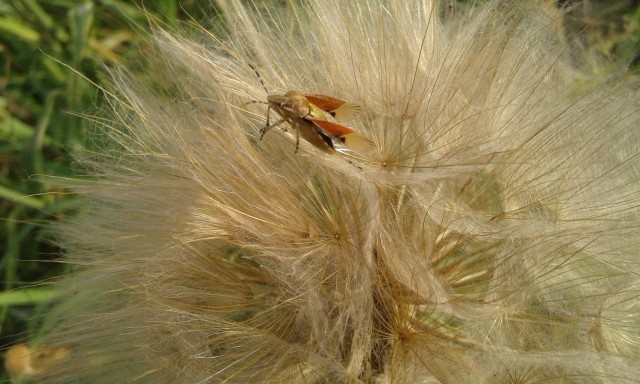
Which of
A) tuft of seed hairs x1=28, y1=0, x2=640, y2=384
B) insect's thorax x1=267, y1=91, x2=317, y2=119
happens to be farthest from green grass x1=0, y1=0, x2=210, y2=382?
insect's thorax x1=267, y1=91, x2=317, y2=119

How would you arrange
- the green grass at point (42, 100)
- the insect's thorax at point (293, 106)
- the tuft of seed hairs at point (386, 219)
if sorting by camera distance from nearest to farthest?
1. the insect's thorax at point (293, 106)
2. the tuft of seed hairs at point (386, 219)
3. the green grass at point (42, 100)

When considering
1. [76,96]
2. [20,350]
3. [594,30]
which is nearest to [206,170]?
[20,350]

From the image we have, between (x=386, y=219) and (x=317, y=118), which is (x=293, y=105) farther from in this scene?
(x=386, y=219)

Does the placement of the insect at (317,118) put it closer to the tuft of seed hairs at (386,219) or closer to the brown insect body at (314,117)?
the brown insect body at (314,117)

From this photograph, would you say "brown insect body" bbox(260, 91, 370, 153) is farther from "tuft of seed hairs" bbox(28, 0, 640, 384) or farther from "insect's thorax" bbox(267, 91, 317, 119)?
"tuft of seed hairs" bbox(28, 0, 640, 384)

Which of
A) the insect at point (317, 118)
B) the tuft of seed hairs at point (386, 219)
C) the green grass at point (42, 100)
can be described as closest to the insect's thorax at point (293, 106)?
the insect at point (317, 118)

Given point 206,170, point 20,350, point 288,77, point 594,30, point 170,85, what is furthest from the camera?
point 594,30

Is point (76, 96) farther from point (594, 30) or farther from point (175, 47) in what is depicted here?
point (594, 30)
